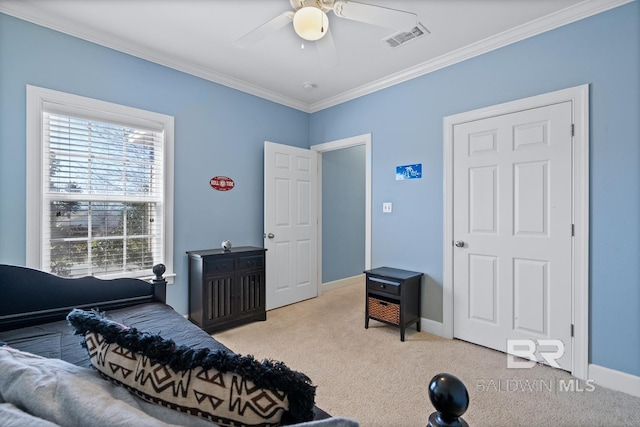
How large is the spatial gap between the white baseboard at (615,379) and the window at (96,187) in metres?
3.67

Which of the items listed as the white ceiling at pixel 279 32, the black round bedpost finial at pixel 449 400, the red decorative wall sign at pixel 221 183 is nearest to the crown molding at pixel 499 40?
the white ceiling at pixel 279 32

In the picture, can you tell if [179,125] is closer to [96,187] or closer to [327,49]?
[96,187]

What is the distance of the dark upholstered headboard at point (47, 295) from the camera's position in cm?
166

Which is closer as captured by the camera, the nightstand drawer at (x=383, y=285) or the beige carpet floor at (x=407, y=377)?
the beige carpet floor at (x=407, y=377)

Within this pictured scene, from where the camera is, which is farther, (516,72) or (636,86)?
(516,72)

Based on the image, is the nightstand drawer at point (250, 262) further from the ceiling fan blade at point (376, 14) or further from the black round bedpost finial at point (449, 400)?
the black round bedpost finial at point (449, 400)

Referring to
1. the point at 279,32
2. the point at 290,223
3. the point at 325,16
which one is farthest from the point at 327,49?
the point at 290,223

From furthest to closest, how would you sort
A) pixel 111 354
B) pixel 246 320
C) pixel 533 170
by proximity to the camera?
pixel 246 320, pixel 533 170, pixel 111 354

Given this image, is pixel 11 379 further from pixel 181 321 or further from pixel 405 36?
pixel 405 36

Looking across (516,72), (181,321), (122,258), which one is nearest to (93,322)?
(181,321)

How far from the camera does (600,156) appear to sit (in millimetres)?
2145

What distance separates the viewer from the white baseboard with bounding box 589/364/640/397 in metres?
1.99

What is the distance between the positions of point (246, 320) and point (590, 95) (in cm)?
363

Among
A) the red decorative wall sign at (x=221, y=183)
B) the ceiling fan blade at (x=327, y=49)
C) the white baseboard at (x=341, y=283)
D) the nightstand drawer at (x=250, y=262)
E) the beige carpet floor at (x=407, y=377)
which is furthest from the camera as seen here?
the white baseboard at (x=341, y=283)
